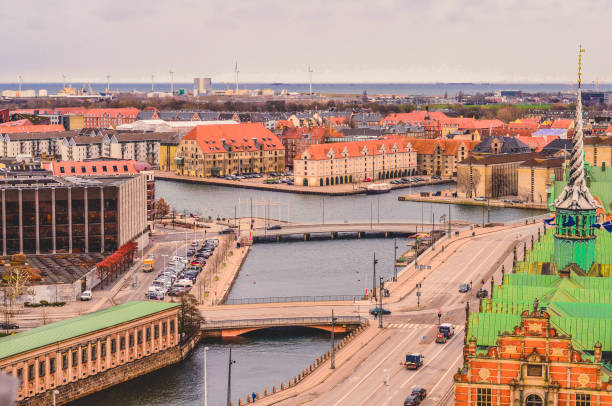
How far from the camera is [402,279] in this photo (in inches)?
2586

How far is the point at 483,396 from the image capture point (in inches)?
1307

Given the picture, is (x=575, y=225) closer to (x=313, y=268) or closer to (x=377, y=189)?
(x=313, y=268)

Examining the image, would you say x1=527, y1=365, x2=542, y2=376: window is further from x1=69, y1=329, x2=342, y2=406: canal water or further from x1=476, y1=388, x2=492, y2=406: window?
x1=69, y1=329, x2=342, y2=406: canal water

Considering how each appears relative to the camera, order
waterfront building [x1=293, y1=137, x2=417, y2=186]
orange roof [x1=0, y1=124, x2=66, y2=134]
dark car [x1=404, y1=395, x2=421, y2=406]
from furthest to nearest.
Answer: orange roof [x1=0, y1=124, x2=66, y2=134] → waterfront building [x1=293, y1=137, x2=417, y2=186] → dark car [x1=404, y1=395, x2=421, y2=406]

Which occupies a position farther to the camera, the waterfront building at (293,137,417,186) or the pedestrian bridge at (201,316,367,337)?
the waterfront building at (293,137,417,186)

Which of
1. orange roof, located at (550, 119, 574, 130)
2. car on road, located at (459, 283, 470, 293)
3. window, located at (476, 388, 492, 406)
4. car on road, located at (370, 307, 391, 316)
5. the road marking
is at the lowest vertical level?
the road marking

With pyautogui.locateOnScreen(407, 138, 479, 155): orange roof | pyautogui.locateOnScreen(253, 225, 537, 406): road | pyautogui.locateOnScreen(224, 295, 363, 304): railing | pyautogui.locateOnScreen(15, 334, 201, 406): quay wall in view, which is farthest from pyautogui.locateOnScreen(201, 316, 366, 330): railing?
pyautogui.locateOnScreen(407, 138, 479, 155): orange roof

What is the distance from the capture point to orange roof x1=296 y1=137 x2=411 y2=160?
13012 cm

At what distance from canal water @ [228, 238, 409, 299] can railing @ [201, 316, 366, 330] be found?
9.20 metres

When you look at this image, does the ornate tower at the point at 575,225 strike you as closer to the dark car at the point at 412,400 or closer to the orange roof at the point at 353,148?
the dark car at the point at 412,400

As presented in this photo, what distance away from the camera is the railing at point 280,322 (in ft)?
177

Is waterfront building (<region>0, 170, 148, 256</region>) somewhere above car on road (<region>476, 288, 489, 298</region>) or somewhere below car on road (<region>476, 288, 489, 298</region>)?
above

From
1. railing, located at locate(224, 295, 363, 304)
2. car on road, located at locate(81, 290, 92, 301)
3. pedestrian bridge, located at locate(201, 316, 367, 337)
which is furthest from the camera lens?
railing, located at locate(224, 295, 363, 304)

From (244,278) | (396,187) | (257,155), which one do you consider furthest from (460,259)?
(257,155)
